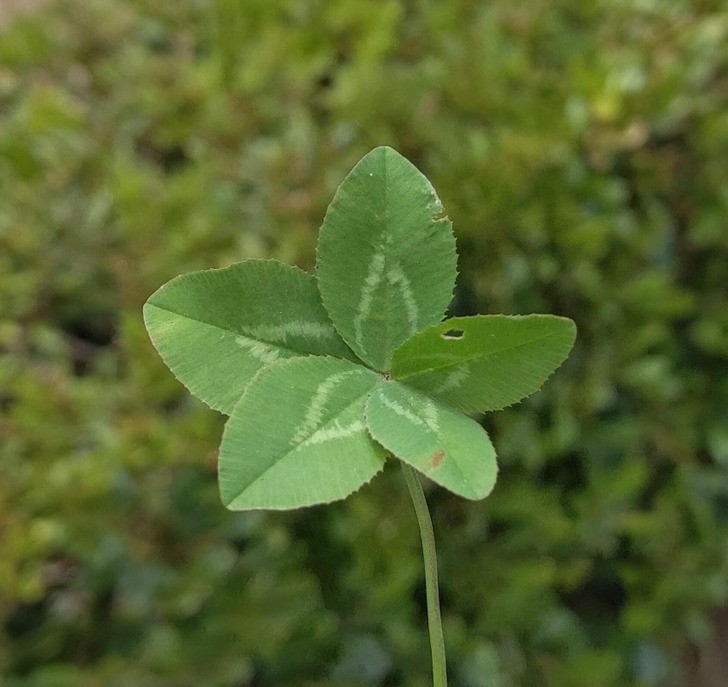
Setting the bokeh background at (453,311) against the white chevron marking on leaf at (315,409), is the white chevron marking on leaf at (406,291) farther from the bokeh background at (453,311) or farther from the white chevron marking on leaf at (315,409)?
the bokeh background at (453,311)

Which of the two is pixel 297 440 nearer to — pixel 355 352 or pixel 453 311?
pixel 355 352

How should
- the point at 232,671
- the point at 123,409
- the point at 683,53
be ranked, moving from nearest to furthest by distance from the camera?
the point at 232,671 < the point at 123,409 < the point at 683,53

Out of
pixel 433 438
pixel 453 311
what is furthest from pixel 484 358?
pixel 453 311

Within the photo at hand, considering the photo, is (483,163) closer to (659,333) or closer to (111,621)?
(659,333)

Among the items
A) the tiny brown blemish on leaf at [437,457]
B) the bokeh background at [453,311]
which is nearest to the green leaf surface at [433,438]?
the tiny brown blemish on leaf at [437,457]

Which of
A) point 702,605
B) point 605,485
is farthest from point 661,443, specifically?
point 702,605

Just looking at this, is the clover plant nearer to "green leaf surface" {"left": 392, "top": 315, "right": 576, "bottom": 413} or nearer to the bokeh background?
"green leaf surface" {"left": 392, "top": 315, "right": 576, "bottom": 413}
